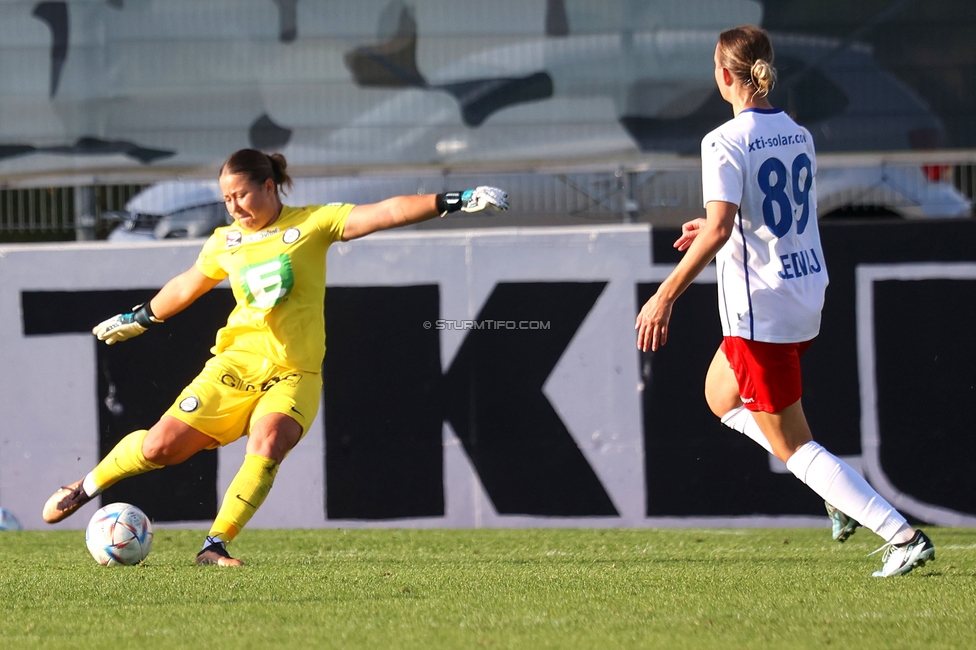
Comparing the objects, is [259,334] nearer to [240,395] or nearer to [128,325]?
[240,395]

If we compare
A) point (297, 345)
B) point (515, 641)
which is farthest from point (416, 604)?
point (297, 345)

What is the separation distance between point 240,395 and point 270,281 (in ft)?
1.68

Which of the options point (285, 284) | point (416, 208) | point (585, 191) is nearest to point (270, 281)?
point (285, 284)

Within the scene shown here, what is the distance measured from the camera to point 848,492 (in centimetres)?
434

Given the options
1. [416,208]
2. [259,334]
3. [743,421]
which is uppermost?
[416,208]

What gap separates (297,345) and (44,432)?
2876mm

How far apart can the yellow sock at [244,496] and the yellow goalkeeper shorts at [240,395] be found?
0.25 metres

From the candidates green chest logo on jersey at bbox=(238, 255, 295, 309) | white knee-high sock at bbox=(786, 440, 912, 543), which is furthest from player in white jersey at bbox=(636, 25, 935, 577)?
green chest logo on jersey at bbox=(238, 255, 295, 309)

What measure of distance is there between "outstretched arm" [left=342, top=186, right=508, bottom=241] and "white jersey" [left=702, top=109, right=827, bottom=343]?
40.1 inches

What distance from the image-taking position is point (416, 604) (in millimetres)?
3963

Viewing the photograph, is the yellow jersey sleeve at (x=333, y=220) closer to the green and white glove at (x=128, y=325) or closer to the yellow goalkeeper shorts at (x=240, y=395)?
the yellow goalkeeper shorts at (x=240, y=395)

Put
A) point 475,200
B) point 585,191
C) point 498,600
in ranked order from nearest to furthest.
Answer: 1. point 498,600
2. point 475,200
3. point 585,191

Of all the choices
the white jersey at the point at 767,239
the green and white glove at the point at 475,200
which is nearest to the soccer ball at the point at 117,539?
the green and white glove at the point at 475,200

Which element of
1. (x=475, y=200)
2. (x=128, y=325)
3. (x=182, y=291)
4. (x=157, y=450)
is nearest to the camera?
(x=475, y=200)
